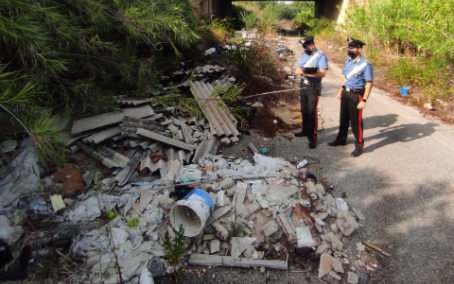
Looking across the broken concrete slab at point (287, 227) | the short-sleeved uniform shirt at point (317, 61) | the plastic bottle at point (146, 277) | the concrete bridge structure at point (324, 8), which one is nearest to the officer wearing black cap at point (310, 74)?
the short-sleeved uniform shirt at point (317, 61)

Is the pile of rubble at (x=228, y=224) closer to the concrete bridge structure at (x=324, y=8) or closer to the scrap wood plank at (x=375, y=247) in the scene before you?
the scrap wood plank at (x=375, y=247)

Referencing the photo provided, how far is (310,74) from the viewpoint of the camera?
16.0 feet

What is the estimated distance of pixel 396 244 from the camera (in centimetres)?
353

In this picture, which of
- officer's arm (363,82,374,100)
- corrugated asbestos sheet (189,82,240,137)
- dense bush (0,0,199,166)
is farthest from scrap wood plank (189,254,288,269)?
officer's arm (363,82,374,100)

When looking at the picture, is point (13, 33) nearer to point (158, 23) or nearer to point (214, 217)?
point (158, 23)

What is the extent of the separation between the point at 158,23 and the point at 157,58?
64.5 inches

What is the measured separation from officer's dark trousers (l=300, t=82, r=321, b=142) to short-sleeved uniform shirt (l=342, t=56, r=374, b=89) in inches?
19.5

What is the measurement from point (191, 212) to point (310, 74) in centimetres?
292

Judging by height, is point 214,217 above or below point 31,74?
below

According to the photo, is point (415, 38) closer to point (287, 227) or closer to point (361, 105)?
point (361, 105)

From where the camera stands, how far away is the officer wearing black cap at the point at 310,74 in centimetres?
484

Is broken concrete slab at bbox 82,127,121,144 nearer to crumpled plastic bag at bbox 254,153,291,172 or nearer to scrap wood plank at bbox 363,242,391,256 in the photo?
crumpled plastic bag at bbox 254,153,291,172

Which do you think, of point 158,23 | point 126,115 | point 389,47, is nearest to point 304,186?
point 126,115

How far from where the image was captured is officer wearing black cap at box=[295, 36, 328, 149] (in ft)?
15.9
